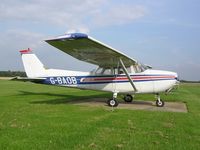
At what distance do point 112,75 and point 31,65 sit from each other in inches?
236

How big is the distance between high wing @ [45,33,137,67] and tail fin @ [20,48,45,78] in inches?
143

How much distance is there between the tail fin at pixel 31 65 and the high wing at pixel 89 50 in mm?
3635

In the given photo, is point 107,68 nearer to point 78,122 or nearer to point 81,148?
point 78,122

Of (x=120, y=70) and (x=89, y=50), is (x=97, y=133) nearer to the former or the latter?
(x=89, y=50)

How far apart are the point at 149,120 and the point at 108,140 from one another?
321 centimetres

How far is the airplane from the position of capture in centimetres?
1307

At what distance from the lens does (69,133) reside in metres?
6.61

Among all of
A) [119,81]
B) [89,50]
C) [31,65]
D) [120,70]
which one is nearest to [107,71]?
[120,70]

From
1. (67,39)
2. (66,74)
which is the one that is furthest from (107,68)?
(67,39)

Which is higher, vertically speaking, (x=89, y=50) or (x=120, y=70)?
(x=89, y=50)

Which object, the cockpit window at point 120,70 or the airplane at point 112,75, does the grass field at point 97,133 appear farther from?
the cockpit window at point 120,70

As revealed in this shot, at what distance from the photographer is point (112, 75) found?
14781mm

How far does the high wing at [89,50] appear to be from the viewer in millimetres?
11328

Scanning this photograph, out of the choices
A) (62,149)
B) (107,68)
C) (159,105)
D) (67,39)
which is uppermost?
(67,39)
